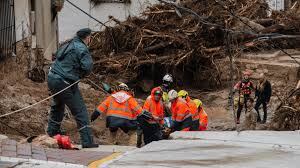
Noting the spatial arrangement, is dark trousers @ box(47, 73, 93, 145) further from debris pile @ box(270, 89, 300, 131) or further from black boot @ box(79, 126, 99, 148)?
debris pile @ box(270, 89, 300, 131)

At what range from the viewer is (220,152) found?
5730 mm

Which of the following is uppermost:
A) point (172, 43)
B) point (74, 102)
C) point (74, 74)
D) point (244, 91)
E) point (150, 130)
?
point (172, 43)

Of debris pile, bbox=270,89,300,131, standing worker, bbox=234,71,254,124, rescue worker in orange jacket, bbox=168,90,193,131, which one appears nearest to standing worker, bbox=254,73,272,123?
standing worker, bbox=234,71,254,124

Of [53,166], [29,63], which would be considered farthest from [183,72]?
[53,166]

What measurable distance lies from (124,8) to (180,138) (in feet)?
53.7

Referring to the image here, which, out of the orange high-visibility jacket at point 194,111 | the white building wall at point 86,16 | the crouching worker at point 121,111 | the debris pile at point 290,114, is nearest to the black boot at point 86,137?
the crouching worker at point 121,111

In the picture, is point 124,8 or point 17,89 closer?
point 17,89

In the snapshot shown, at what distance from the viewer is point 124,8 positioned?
22719 mm

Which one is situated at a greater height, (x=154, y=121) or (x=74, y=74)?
(x=74, y=74)

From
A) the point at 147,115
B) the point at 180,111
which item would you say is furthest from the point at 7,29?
the point at 180,111

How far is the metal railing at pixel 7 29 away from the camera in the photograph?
44.1ft

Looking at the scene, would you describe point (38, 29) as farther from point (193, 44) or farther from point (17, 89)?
point (193, 44)

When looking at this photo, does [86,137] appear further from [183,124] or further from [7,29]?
[7,29]

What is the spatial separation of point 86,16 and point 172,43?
17.2 feet
